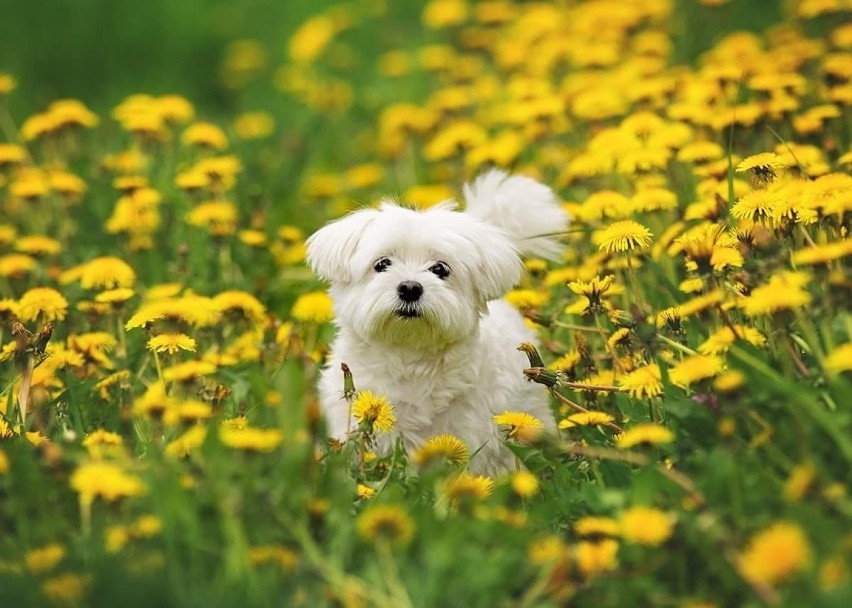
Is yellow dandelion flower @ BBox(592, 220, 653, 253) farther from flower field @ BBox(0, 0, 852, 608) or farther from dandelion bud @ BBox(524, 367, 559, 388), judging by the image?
dandelion bud @ BBox(524, 367, 559, 388)

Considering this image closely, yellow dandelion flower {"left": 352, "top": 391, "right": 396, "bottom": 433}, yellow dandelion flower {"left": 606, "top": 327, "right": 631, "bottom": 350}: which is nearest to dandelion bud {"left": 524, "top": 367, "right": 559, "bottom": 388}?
yellow dandelion flower {"left": 606, "top": 327, "right": 631, "bottom": 350}

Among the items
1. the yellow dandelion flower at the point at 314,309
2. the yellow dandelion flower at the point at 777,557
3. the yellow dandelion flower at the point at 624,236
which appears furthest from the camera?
the yellow dandelion flower at the point at 314,309

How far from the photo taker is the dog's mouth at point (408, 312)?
387 centimetres

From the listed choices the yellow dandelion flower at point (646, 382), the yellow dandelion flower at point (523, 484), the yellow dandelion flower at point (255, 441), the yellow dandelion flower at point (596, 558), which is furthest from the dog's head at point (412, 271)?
the yellow dandelion flower at point (596, 558)

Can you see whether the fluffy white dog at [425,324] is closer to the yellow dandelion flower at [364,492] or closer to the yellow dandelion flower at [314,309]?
the yellow dandelion flower at [314,309]

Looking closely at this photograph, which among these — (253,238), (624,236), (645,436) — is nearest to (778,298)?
(645,436)

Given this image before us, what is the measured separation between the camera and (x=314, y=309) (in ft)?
15.2

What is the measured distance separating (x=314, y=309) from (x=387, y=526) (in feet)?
6.74

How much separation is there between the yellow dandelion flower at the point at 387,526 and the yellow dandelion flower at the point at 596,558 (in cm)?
33

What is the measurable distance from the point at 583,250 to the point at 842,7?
199cm

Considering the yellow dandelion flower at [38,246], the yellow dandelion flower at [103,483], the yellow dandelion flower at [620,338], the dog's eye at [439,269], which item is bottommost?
the yellow dandelion flower at [620,338]

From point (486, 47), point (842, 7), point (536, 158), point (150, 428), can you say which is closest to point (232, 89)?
point (486, 47)

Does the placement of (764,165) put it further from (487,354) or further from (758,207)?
(487,354)

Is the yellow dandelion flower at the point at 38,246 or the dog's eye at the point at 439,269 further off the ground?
the yellow dandelion flower at the point at 38,246
